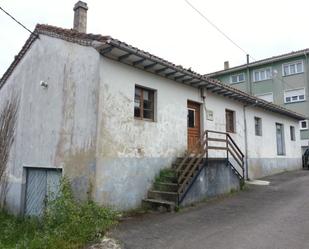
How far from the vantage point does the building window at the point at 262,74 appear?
91.3ft

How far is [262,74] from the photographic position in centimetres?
2827

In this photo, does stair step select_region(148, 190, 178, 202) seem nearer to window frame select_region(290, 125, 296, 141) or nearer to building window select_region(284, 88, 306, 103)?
window frame select_region(290, 125, 296, 141)

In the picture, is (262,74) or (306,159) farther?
(262,74)

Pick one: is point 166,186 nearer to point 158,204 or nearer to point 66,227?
point 158,204

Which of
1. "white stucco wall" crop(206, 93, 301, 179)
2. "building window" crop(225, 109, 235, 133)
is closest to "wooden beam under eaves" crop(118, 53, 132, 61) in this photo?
"white stucco wall" crop(206, 93, 301, 179)

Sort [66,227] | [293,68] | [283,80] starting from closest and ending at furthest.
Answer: [66,227] < [293,68] < [283,80]

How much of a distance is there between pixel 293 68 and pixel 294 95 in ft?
7.74

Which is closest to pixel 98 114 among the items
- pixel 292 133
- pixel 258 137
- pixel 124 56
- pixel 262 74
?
pixel 124 56

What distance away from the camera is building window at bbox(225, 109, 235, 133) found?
14903 millimetres

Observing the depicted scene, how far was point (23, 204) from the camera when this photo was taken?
11.4m

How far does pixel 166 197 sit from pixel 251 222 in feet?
9.05

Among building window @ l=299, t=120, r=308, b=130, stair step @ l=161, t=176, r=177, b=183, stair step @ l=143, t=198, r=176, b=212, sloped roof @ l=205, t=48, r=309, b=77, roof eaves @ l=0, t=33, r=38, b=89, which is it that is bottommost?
stair step @ l=143, t=198, r=176, b=212

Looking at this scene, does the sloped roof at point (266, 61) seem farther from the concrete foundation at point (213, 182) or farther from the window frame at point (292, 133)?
the concrete foundation at point (213, 182)

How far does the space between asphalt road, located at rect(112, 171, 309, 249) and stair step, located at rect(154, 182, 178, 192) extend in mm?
837
